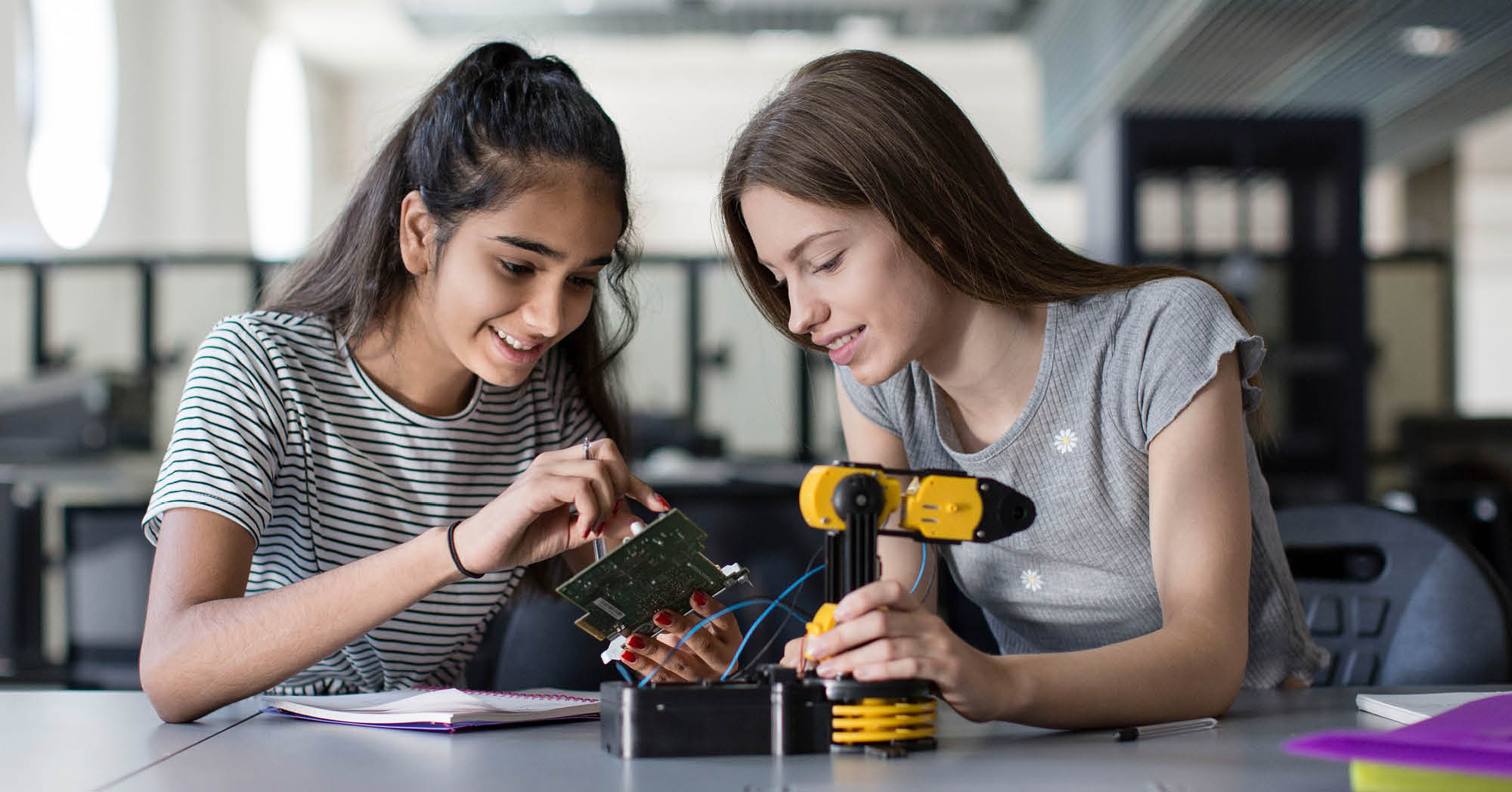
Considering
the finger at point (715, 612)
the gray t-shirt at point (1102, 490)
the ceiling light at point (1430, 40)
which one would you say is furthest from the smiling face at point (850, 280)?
the ceiling light at point (1430, 40)

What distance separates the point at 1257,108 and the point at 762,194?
208 inches

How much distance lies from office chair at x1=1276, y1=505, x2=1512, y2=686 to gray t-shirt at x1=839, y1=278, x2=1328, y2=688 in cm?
16

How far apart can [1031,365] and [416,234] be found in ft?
2.25

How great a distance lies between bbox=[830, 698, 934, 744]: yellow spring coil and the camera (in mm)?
838

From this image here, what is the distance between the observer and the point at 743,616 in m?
1.59

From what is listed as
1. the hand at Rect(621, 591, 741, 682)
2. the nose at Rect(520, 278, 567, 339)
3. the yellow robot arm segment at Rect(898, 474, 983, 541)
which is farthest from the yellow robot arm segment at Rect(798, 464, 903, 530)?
the nose at Rect(520, 278, 567, 339)

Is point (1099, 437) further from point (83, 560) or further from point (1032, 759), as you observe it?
point (83, 560)

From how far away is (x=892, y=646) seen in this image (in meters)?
0.82

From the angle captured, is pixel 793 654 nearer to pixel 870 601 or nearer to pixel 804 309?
pixel 870 601

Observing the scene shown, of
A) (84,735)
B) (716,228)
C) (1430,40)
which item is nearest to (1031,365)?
(716,228)

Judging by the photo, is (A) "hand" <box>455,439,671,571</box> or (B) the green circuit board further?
(A) "hand" <box>455,439,671,571</box>

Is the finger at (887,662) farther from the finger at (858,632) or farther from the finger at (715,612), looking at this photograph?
the finger at (715,612)

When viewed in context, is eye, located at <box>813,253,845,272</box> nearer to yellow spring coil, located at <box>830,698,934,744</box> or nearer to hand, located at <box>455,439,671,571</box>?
hand, located at <box>455,439,671,571</box>

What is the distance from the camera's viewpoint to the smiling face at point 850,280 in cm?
115
